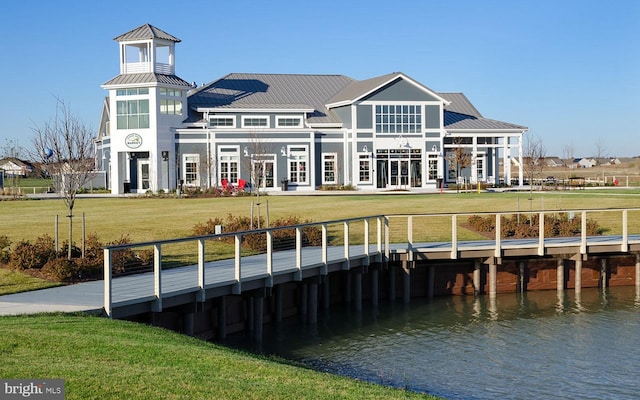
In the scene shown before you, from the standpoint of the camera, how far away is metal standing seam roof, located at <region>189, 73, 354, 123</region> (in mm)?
66625

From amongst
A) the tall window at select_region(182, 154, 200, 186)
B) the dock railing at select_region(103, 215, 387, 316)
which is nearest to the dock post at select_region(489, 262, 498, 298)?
the dock railing at select_region(103, 215, 387, 316)

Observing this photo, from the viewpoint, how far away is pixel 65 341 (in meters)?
12.7

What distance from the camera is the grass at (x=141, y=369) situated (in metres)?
10.6

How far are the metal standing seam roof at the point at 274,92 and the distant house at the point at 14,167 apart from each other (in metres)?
33.9

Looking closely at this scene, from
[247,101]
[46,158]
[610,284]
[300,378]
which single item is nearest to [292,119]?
[247,101]

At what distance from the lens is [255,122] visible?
65688 mm

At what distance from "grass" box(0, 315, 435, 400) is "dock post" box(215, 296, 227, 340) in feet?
19.7

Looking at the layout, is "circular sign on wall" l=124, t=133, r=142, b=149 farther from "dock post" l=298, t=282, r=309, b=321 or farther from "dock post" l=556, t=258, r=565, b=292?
"dock post" l=298, t=282, r=309, b=321

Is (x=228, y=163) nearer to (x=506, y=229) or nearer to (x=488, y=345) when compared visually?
(x=506, y=229)

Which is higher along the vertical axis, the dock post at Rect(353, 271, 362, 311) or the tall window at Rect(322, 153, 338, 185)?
the tall window at Rect(322, 153, 338, 185)

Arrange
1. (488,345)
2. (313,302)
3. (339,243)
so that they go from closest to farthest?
(488,345) < (313,302) < (339,243)

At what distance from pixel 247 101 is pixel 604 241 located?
42.5 metres

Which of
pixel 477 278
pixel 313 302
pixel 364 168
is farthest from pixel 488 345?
pixel 364 168

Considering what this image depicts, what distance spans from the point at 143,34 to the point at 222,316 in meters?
45.9
